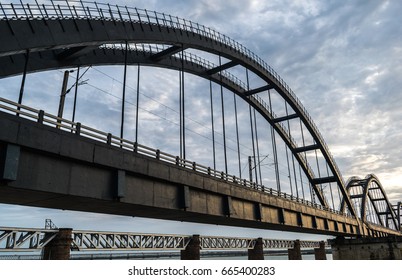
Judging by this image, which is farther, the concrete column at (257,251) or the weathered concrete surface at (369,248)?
the weathered concrete surface at (369,248)

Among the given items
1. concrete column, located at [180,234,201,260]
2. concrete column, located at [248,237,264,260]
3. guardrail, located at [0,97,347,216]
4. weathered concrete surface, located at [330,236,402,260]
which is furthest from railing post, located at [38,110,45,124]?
weathered concrete surface, located at [330,236,402,260]

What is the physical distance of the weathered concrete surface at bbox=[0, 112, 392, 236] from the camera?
12438 mm

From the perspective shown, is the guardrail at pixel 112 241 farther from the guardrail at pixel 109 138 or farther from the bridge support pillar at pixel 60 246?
the guardrail at pixel 109 138

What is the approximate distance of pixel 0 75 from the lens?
25.1 metres

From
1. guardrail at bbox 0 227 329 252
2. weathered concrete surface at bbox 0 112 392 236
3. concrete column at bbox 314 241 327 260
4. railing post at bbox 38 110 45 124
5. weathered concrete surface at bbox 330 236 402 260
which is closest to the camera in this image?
weathered concrete surface at bbox 0 112 392 236

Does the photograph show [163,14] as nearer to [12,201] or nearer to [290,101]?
[12,201]

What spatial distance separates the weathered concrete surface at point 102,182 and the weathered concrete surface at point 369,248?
42316mm

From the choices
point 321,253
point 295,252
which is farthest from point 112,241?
point 321,253

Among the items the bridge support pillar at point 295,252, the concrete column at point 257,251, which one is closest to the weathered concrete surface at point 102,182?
the concrete column at point 257,251

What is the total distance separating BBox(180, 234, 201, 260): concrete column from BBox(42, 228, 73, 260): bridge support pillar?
1459 cm

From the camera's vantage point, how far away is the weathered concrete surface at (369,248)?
55.3 meters

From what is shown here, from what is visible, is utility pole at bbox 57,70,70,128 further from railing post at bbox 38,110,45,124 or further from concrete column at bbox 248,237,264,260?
concrete column at bbox 248,237,264,260

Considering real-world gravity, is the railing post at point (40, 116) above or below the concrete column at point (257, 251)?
above
